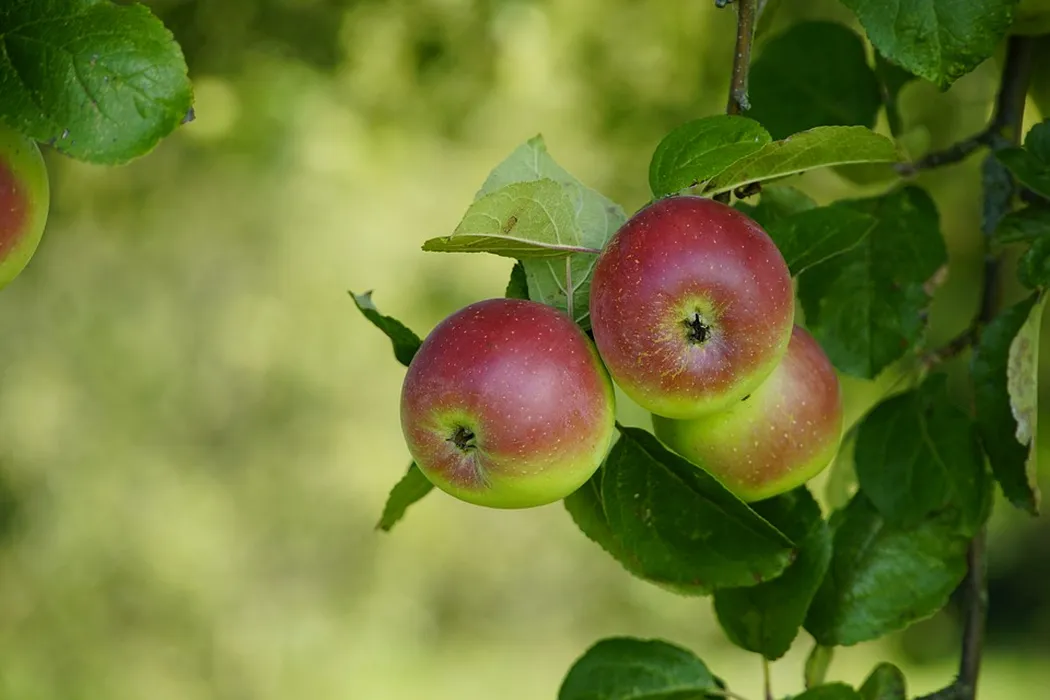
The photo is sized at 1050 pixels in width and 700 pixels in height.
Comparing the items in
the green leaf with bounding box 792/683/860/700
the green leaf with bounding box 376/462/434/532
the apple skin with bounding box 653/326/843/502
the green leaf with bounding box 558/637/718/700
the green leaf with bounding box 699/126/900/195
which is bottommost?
the green leaf with bounding box 558/637/718/700

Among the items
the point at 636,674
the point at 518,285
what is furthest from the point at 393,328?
the point at 636,674

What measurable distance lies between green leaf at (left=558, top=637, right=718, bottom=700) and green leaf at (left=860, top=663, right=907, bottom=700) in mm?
126

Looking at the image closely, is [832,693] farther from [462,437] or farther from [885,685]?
[462,437]

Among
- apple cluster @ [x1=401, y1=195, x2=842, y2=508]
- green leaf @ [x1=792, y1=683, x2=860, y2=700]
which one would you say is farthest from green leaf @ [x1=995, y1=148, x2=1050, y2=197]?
green leaf @ [x1=792, y1=683, x2=860, y2=700]

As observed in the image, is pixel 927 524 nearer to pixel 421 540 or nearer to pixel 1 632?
pixel 421 540

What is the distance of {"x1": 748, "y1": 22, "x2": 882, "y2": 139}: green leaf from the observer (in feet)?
3.33

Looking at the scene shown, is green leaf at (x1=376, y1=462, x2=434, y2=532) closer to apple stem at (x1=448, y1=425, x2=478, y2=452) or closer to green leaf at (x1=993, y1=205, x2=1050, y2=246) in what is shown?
apple stem at (x1=448, y1=425, x2=478, y2=452)

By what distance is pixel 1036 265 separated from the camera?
2.36 ft

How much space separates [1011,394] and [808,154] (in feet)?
0.86

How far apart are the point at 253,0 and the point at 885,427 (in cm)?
228

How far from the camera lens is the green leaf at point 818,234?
2.26ft

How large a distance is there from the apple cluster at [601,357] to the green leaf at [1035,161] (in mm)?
255

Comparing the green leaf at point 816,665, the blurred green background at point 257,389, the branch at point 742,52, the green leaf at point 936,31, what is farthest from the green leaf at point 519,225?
the blurred green background at point 257,389

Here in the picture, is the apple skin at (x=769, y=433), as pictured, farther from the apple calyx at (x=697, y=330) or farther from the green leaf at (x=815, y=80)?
the green leaf at (x=815, y=80)
